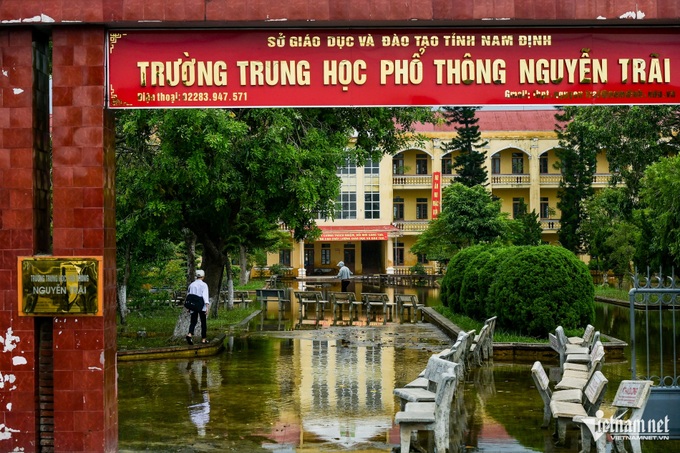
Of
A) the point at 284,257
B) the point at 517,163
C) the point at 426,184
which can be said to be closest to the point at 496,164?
the point at 517,163

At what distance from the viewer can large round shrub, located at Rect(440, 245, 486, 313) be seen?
23.6 metres

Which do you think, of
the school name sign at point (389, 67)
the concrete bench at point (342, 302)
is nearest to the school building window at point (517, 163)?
the concrete bench at point (342, 302)

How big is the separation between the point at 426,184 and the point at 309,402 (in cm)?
5087

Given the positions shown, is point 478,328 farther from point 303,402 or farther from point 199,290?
point 303,402

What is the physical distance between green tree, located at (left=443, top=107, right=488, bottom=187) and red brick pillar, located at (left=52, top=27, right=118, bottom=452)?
49.0m

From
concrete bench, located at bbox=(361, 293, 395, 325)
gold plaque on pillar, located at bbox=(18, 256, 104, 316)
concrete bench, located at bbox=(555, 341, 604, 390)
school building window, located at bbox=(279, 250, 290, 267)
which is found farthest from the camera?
school building window, located at bbox=(279, 250, 290, 267)

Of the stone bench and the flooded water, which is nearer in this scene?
the stone bench

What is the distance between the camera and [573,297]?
57.8 feet

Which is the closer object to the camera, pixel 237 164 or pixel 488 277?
pixel 237 164

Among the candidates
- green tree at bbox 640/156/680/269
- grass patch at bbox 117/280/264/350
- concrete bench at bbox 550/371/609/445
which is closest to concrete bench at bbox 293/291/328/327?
grass patch at bbox 117/280/264/350

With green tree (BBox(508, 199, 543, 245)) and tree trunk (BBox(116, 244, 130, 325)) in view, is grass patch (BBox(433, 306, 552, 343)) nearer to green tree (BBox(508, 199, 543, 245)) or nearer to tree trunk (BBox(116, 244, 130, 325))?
tree trunk (BBox(116, 244, 130, 325))

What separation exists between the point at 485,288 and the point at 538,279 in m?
2.72

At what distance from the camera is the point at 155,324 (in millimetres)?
23922

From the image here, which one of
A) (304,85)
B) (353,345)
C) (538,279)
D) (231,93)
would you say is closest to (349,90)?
(304,85)
